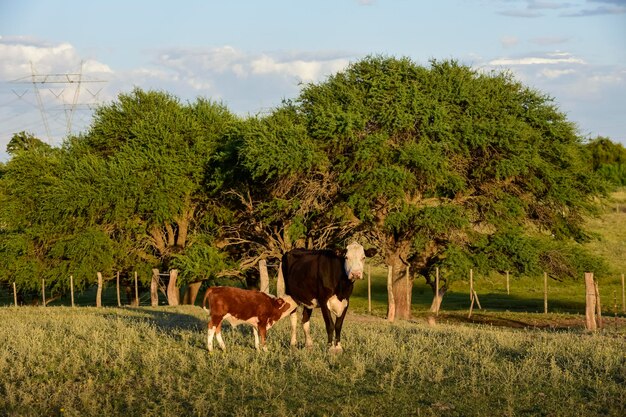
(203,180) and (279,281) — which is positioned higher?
(203,180)

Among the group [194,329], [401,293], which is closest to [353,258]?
[194,329]

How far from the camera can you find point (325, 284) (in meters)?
17.7

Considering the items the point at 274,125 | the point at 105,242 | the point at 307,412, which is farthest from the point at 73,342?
the point at 105,242

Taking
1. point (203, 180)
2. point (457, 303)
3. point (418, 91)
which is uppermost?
point (418, 91)

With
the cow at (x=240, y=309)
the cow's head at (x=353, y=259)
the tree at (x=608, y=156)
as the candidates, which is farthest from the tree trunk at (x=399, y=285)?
the tree at (x=608, y=156)

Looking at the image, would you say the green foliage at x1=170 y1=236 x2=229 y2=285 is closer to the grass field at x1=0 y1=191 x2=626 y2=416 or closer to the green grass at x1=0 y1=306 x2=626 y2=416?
the grass field at x1=0 y1=191 x2=626 y2=416

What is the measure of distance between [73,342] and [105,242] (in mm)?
27822

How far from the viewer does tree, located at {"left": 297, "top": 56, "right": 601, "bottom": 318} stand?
38.4m

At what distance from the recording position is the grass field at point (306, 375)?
12172 millimetres

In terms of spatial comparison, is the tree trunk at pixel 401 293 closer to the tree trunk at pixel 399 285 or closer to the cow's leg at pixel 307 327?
the tree trunk at pixel 399 285

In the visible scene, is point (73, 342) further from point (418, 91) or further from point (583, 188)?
point (583, 188)

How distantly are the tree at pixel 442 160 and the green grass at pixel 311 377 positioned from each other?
1999 centimetres

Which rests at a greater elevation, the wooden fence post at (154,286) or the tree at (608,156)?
the tree at (608,156)

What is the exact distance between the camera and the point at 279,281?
35156mm
